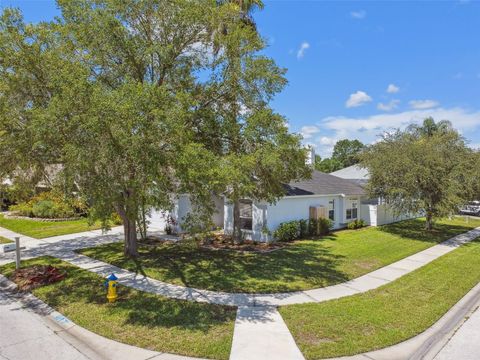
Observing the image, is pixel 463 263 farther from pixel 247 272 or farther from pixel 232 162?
pixel 232 162

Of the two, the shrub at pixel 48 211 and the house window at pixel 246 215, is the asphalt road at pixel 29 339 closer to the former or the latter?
the house window at pixel 246 215

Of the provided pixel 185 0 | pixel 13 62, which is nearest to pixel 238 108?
pixel 185 0

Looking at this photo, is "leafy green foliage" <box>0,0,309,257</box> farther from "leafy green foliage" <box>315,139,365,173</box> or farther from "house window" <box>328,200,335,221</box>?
"leafy green foliage" <box>315,139,365,173</box>

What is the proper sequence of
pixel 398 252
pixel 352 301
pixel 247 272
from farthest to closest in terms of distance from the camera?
pixel 398 252 < pixel 247 272 < pixel 352 301

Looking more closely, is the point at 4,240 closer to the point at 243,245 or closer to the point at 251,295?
the point at 243,245

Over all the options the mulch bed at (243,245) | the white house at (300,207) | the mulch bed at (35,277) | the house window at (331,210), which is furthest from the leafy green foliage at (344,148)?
the mulch bed at (35,277)

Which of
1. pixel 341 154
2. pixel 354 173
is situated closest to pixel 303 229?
pixel 354 173

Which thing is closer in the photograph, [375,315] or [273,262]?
[375,315]
